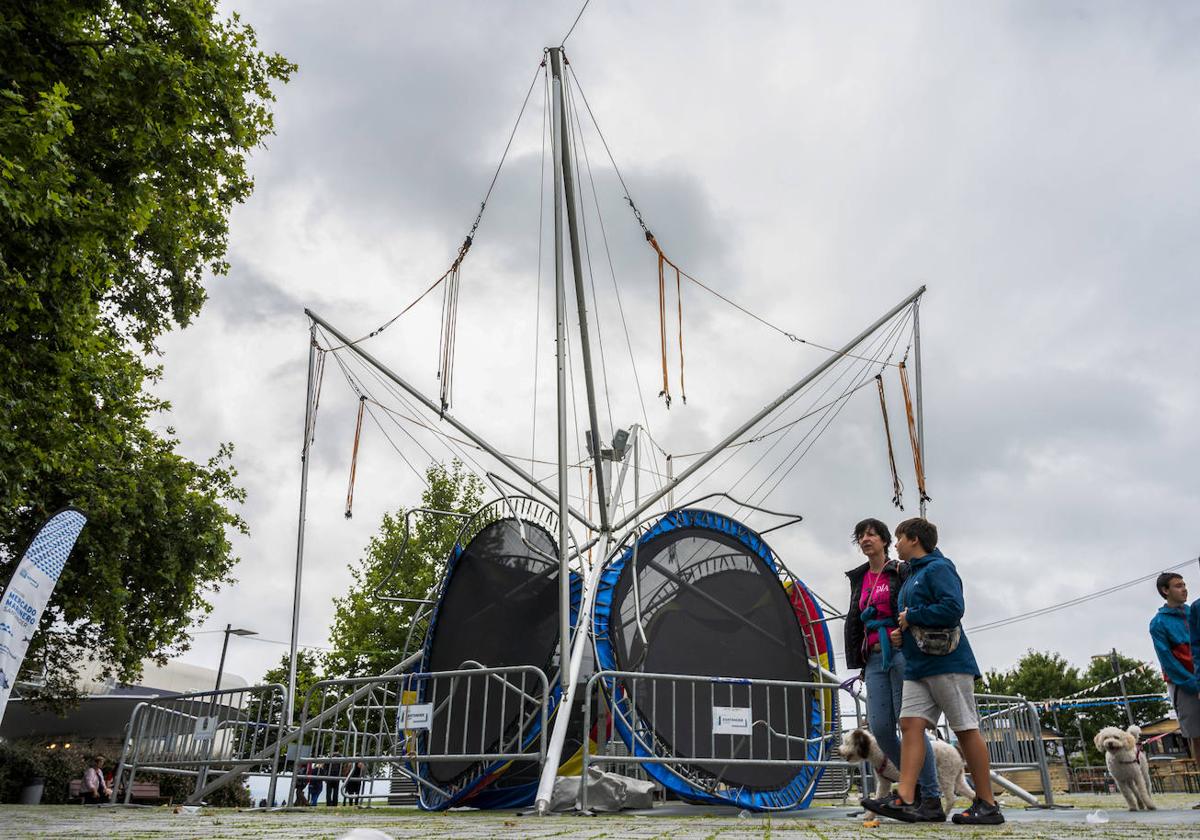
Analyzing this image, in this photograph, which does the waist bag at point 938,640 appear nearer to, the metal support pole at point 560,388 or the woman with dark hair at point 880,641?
the woman with dark hair at point 880,641

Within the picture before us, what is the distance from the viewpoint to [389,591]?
96.5 ft

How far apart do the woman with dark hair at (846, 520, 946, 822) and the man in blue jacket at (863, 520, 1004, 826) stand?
19.0 inches

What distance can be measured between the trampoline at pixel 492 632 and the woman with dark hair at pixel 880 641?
12.1ft

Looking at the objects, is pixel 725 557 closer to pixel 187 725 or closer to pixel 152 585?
pixel 187 725

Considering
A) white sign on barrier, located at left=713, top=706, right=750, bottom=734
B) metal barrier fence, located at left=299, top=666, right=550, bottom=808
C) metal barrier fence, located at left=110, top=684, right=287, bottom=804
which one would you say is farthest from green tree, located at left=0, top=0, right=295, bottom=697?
white sign on barrier, located at left=713, top=706, right=750, bottom=734

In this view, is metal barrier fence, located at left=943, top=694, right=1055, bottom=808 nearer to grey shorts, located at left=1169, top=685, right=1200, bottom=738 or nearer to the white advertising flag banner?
grey shorts, located at left=1169, top=685, right=1200, bottom=738

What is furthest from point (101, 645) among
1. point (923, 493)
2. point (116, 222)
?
point (923, 493)

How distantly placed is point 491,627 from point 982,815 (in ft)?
22.8

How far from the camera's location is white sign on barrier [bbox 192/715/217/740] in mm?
9719

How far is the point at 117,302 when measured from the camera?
15.1 meters

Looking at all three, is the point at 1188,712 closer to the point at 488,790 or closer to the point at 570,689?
the point at 570,689

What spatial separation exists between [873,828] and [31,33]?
1083 centimetres

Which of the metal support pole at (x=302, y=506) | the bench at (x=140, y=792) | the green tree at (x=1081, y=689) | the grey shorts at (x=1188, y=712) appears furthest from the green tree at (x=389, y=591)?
the green tree at (x=1081, y=689)

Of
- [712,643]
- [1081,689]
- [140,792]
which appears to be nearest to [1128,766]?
[712,643]
